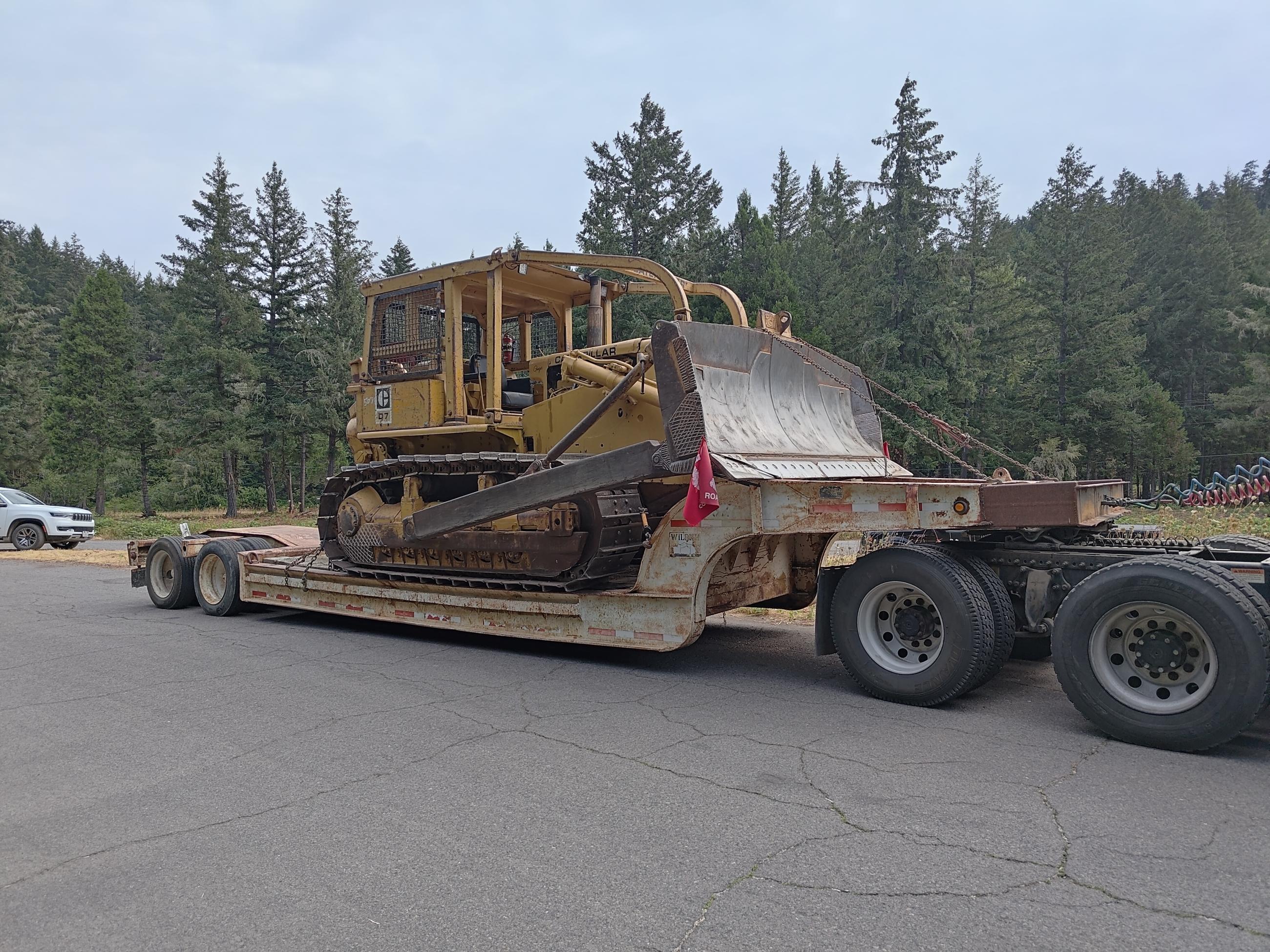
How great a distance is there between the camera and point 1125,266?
42812 mm

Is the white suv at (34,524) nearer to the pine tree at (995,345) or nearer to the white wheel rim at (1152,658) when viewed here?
the white wheel rim at (1152,658)

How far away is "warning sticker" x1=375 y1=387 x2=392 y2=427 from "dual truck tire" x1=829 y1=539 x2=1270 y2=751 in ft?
16.4

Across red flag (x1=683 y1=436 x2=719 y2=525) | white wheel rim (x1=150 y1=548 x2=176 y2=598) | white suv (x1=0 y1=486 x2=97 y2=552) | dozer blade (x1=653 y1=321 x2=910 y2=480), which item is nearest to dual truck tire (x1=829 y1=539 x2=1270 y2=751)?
dozer blade (x1=653 y1=321 x2=910 y2=480)

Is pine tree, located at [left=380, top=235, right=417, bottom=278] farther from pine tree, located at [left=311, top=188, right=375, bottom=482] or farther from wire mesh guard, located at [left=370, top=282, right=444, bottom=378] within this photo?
wire mesh guard, located at [left=370, top=282, right=444, bottom=378]

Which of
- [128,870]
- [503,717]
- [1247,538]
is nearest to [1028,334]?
[1247,538]

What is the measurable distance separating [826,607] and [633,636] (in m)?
1.49

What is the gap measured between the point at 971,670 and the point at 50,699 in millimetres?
6151

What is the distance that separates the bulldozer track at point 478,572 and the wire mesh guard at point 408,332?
0.92 m

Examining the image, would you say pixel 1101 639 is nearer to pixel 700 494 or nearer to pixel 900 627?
pixel 900 627

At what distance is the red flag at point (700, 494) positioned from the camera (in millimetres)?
5277

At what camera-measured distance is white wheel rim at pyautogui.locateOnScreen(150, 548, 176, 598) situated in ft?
33.8

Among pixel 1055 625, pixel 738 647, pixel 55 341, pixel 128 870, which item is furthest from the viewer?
pixel 55 341

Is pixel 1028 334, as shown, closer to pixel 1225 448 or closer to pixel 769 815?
pixel 1225 448

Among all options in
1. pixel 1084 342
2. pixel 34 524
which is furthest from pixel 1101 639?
pixel 1084 342
